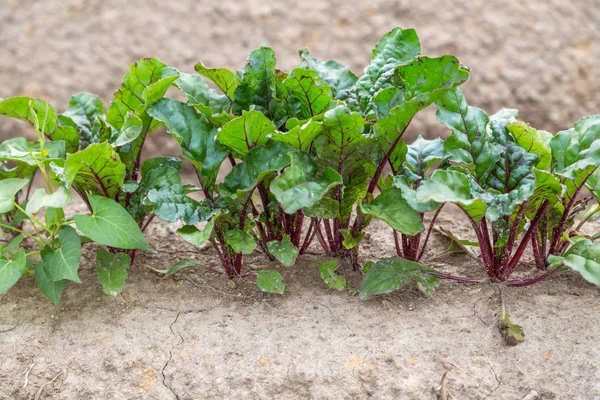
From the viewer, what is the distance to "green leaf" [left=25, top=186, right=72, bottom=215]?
1.80 meters

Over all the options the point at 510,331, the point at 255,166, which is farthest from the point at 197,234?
the point at 510,331

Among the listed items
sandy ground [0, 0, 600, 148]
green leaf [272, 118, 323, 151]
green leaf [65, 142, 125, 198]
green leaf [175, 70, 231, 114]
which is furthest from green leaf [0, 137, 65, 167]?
sandy ground [0, 0, 600, 148]

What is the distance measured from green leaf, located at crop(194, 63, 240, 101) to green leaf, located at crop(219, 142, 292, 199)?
291mm

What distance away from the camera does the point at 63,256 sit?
6.57ft

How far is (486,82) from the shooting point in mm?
4023

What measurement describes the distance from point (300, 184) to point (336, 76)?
2.07ft

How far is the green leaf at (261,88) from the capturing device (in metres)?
2.07

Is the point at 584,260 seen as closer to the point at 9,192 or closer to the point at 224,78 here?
the point at 224,78

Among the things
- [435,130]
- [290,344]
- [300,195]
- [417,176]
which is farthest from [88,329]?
[435,130]

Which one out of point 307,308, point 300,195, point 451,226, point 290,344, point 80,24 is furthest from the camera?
point 80,24

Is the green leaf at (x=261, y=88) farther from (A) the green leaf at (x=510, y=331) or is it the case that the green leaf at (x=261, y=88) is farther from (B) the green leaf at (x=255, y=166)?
(A) the green leaf at (x=510, y=331)

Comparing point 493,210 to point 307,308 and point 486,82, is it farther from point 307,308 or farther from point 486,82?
point 486,82

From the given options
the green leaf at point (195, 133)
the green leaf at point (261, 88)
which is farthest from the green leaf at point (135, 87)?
the green leaf at point (261, 88)

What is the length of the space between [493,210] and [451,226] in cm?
82
